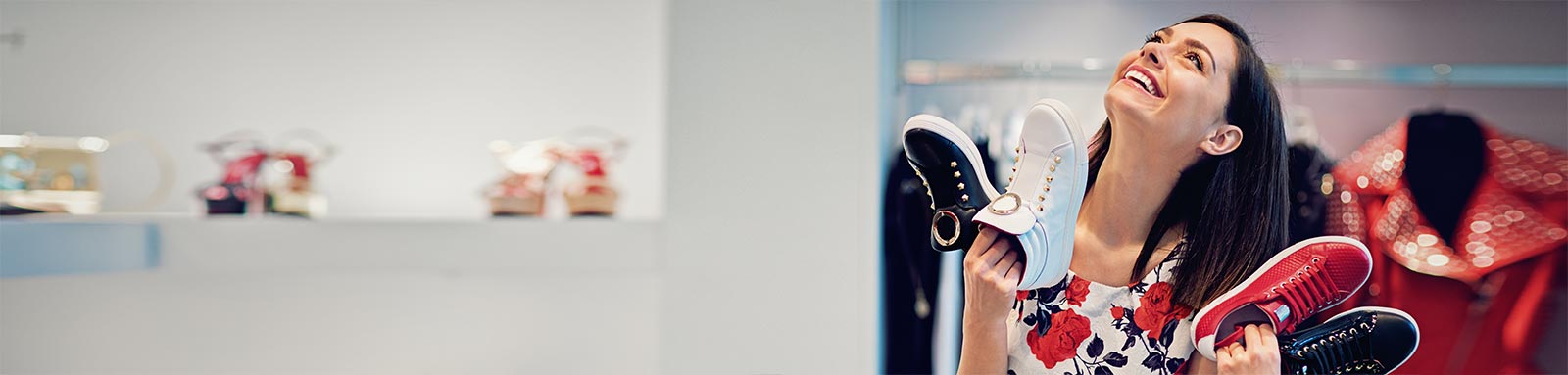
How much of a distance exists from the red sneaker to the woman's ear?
3.6 inches

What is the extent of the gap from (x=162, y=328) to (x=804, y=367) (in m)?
1.82

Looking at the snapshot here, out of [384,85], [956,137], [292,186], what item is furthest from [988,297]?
[384,85]

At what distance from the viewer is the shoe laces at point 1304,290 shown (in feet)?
2.44

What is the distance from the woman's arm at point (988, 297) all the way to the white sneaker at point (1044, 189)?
16 mm

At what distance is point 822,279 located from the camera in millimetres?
1211

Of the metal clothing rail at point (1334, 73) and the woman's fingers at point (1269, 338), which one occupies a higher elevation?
the metal clothing rail at point (1334, 73)

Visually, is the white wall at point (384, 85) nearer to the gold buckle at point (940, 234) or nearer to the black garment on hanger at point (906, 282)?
the black garment on hanger at point (906, 282)

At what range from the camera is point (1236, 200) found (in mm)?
774

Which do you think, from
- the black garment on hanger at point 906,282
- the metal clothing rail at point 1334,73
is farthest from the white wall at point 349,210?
the metal clothing rail at point 1334,73

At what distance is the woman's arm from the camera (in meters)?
0.78

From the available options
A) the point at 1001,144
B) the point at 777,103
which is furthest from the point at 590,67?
the point at 777,103

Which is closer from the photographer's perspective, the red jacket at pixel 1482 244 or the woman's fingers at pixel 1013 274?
the woman's fingers at pixel 1013 274

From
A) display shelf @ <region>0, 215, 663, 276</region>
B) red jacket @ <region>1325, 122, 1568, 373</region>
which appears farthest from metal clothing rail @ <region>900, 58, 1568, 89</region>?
display shelf @ <region>0, 215, 663, 276</region>

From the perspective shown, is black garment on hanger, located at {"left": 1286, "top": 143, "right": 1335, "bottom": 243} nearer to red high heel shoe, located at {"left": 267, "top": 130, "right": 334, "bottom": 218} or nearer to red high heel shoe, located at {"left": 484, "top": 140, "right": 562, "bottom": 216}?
red high heel shoe, located at {"left": 484, "top": 140, "right": 562, "bottom": 216}
